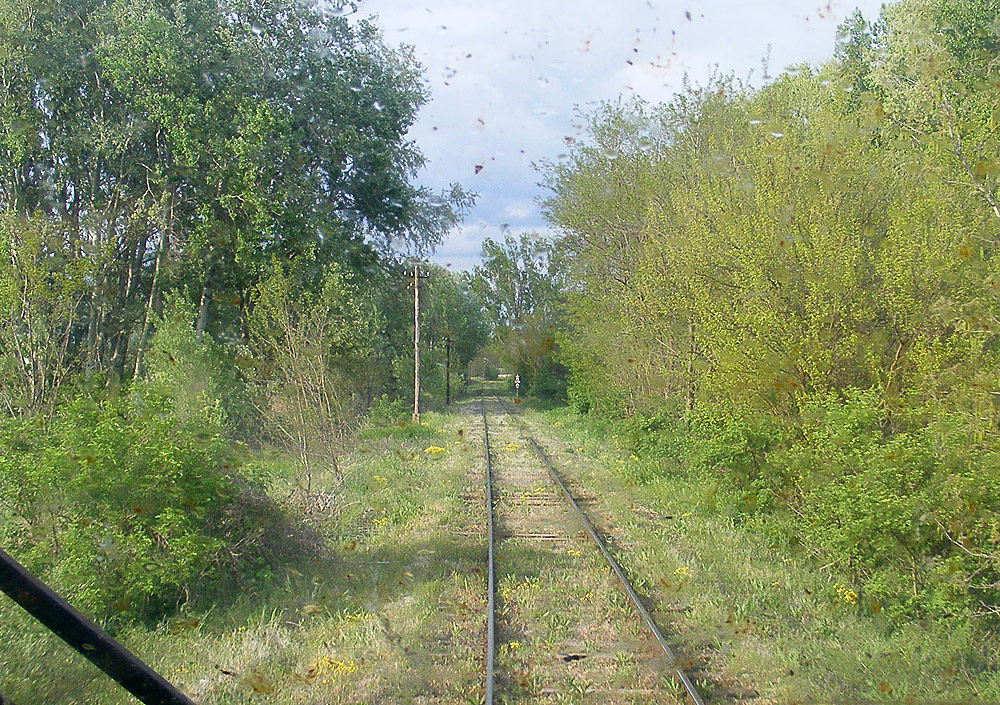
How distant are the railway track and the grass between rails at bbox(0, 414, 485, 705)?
0.57 ft

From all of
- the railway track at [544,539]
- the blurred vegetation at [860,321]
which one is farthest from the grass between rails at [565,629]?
the blurred vegetation at [860,321]

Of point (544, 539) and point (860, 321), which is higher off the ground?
point (860, 321)

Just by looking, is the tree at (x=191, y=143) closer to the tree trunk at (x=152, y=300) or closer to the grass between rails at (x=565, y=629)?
the tree trunk at (x=152, y=300)

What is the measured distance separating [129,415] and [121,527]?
1.11m

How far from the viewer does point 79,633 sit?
1919mm

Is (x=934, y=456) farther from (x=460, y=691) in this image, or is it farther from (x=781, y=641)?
(x=460, y=691)

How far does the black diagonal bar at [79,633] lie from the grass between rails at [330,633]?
3826 mm

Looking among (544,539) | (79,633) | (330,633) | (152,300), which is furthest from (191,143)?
(79,633)

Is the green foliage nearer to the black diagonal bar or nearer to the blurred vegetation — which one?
the black diagonal bar

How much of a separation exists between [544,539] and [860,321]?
188 inches

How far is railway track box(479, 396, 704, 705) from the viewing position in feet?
19.0

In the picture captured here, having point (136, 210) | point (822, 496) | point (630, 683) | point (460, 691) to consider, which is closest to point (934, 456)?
point (822, 496)

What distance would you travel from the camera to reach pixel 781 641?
6.68 meters

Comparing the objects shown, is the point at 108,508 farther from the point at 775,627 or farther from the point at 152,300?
the point at 152,300
